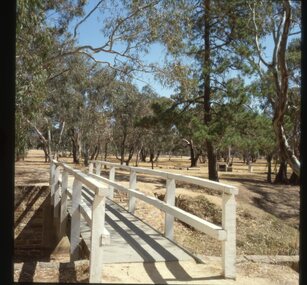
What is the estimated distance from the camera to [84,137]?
36.9 meters

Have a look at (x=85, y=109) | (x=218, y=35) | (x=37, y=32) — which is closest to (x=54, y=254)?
(x=37, y=32)

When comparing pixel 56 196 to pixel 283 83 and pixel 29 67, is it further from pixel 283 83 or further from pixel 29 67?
pixel 283 83

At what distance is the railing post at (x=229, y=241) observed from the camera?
466cm

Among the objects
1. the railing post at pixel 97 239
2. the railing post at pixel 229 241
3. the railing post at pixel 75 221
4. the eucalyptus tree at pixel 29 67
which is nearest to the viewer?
the railing post at pixel 97 239

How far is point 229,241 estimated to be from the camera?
186 inches

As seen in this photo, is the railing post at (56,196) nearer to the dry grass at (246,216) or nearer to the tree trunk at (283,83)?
the dry grass at (246,216)

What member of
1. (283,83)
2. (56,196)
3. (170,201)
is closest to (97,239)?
(170,201)

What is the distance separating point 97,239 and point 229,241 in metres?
1.43

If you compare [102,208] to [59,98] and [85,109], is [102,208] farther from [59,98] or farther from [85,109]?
[85,109]

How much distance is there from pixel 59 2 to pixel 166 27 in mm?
4485

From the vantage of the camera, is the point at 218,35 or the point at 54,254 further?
the point at 218,35

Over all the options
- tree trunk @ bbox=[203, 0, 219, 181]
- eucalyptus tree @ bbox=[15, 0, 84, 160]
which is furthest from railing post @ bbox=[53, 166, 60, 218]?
tree trunk @ bbox=[203, 0, 219, 181]

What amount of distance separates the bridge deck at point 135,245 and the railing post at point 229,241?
0.60 metres

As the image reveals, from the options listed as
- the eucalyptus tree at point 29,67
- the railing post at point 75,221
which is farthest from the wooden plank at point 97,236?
the eucalyptus tree at point 29,67
